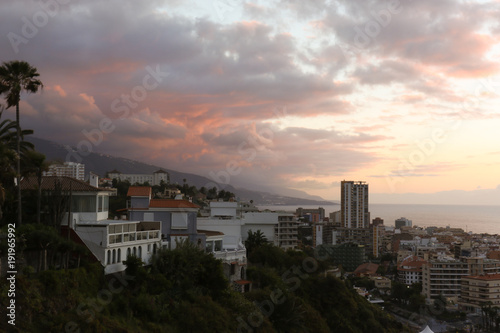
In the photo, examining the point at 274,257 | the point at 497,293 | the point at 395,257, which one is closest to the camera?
the point at 274,257

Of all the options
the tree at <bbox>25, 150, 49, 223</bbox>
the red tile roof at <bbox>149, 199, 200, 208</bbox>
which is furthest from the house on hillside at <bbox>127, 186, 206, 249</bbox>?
the tree at <bbox>25, 150, 49, 223</bbox>

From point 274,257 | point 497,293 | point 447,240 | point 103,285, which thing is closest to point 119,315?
point 103,285

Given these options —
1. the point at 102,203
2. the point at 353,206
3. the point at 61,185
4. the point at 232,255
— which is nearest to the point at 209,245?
the point at 232,255

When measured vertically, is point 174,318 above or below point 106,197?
below

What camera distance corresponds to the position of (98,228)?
1928 centimetres

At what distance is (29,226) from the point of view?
56.2 feet

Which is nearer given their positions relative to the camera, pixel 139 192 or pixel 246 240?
pixel 139 192

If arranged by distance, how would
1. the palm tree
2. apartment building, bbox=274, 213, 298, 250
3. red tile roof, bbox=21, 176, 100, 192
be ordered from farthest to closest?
apartment building, bbox=274, 213, 298, 250 → red tile roof, bbox=21, 176, 100, 192 → the palm tree

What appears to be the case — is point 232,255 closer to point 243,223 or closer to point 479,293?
point 243,223

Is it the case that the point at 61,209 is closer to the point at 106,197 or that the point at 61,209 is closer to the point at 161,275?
the point at 106,197

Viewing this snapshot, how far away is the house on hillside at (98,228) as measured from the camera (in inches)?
754

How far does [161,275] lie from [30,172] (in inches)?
254

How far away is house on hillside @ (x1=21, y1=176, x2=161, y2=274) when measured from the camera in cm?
1914

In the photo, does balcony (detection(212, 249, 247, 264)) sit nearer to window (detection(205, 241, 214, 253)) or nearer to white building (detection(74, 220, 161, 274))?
window (detection(205, 241, 214, 253))
